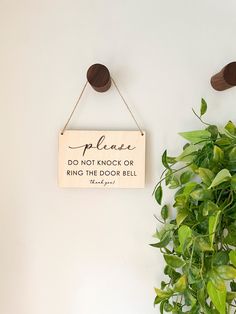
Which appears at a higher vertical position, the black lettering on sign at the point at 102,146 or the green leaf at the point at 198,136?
the green leaf at the point at 198,136

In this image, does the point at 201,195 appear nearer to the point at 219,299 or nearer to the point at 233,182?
the point at 233,182

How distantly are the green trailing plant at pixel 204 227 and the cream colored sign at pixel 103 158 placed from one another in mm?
92

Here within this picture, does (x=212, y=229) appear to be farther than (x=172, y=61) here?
No

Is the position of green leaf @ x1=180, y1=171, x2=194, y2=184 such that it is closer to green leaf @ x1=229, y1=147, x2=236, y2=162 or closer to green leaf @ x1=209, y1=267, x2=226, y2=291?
green leaf @ x1=229, y1=147, x2=236, y2=162

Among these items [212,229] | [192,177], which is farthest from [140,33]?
[212,229]

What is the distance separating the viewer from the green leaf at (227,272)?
0.78m

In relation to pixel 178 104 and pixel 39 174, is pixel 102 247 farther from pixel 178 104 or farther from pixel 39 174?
pixel 178 104

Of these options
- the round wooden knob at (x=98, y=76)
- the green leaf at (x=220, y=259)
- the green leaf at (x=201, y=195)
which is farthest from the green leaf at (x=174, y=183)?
the round wooden knob at (x=98, y=76)

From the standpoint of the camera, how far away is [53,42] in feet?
3.27

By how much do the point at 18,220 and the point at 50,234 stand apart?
0.11 meters

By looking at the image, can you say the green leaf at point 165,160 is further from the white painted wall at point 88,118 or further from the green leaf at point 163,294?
the green leaf at point 163,294

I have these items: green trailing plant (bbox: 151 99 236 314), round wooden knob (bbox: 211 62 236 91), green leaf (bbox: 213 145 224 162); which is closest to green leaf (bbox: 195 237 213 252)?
green trailing plant (bbox: 151 99 236 314)

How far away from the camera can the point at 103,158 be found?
0.97 metres

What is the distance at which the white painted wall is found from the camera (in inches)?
39.1
